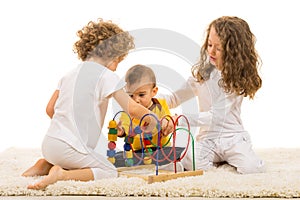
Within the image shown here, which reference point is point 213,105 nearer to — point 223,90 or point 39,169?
point 223,90

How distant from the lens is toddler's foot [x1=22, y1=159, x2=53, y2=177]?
1.91 m

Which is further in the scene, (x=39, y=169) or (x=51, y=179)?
(x=39, y=169)

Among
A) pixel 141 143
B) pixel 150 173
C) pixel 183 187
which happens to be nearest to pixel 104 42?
pixel 141 143

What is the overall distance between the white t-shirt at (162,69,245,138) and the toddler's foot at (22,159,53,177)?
21.2 inches

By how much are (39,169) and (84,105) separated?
0.98 ft

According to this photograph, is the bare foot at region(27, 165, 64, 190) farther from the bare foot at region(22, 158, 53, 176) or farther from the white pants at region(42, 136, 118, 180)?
the bare foot at region(22, 158, 53, 176)

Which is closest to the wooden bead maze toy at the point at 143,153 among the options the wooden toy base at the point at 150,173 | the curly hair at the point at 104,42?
the wooden toy base at the point at 150,173

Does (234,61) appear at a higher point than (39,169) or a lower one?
higher

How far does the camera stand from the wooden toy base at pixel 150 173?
173cm

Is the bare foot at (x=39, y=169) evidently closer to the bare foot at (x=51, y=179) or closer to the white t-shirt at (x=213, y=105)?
the bare foot at (x=51, y=179)

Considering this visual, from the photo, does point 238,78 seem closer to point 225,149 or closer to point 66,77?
point 225,149

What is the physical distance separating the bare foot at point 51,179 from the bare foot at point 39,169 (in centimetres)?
18

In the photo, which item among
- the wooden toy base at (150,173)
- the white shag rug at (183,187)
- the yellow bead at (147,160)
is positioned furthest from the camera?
the yellow bead at (147,160)

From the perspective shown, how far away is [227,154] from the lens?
81.4 inches
